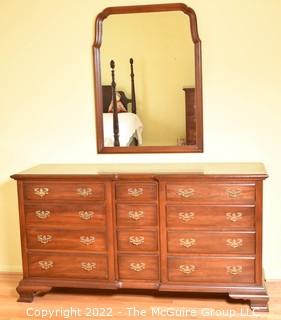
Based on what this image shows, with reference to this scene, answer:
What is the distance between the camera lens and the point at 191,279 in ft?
9.46

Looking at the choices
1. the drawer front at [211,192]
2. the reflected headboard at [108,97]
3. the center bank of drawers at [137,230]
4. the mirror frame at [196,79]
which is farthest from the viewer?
the reflected headboard at [108,97]

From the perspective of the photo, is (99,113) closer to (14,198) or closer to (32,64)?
(32,64)

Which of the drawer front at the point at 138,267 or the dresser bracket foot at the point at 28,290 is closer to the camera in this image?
the drawer front at the point at 138,267

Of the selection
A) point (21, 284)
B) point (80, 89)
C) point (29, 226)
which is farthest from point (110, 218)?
point (80, 89)

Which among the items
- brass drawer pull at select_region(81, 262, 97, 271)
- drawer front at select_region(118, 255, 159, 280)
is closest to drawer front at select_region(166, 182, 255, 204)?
drawer front at select_region(118, 255, 159, 280)

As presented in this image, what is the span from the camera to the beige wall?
10.0 ft

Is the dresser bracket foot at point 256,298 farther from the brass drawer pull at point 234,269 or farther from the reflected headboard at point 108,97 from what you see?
the reflected headboard at point 108,97

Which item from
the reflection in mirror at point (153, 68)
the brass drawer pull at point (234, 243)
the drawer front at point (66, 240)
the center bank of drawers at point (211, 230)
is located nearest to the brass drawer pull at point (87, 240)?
the drawer front at point (66, 240)

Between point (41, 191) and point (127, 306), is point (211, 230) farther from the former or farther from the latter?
point (41, 191)

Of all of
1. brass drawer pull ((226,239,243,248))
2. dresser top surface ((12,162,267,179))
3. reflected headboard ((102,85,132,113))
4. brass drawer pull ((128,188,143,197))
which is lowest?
brass drawer pull ((226,239,243,248))

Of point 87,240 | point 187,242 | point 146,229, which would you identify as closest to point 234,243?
point 187,242

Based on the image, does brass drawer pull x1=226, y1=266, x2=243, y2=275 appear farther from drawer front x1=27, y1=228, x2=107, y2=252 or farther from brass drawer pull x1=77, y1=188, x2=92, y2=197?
brass drawer pull x1=77, y1=188, x2=92, y2=197

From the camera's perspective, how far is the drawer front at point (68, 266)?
2967mm

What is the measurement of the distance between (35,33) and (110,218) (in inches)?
57.4
